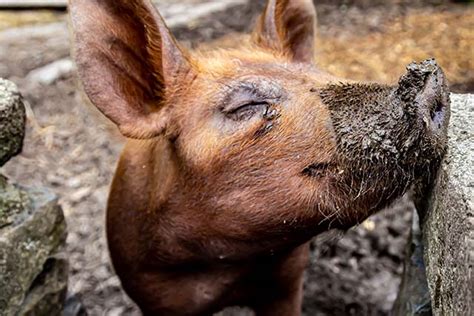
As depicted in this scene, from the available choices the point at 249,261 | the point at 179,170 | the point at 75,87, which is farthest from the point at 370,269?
the point at 75,87

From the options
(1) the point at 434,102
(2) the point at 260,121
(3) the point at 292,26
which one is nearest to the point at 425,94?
(1) the point at 434,102

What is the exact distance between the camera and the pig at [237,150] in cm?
265

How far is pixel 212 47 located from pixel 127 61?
3968mm

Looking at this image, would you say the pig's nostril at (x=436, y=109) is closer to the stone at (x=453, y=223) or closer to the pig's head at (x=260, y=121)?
the pig's head at (x=260, y=121)

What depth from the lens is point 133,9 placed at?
3115mm

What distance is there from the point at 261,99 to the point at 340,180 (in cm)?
42

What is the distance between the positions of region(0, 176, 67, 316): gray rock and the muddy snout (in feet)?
5.19

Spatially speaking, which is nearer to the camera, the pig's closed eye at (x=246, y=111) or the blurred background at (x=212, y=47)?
the pig's closed eye at (x=246, y=111)

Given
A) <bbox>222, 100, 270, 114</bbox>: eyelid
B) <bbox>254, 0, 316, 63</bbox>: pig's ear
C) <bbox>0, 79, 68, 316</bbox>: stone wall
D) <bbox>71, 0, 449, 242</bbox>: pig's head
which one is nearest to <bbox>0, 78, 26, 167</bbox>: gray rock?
<bbox>0, 79, 68, 316</bbox>: stone wall

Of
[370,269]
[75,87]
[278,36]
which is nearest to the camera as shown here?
[278,36]

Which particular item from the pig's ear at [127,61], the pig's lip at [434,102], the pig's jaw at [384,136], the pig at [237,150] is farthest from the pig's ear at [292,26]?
the pig's lip at [434,102]

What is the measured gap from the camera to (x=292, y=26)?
3773 millimetres

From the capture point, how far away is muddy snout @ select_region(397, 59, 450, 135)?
8.16 feet

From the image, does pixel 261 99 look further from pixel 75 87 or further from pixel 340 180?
pixel 75 87
